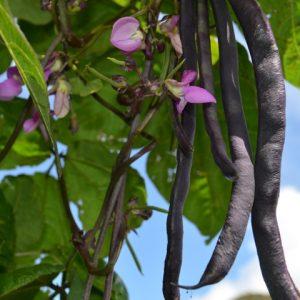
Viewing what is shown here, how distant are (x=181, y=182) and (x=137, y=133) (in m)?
0.27

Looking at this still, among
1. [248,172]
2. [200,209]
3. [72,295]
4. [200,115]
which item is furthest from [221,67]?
[200,209]

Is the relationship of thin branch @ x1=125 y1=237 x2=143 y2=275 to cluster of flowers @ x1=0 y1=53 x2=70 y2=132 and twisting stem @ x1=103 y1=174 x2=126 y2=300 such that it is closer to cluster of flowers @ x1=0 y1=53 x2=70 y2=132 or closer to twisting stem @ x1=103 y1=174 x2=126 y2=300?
twisting stem @ x1=103 y1=174 x2=126 y2=300

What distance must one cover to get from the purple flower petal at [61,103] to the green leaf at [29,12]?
0.46 meters

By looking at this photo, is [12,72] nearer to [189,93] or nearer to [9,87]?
[9,87]

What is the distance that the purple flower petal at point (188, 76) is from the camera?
3.32 ft

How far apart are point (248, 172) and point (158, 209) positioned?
0.30 m

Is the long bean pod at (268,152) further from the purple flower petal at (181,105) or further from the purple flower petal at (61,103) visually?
the purple flower petal at (61,103)

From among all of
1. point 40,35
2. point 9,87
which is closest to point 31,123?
point 9,87

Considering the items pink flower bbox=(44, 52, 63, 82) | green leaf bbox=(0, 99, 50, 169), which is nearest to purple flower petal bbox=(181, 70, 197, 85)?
pink flower bbox=(44, 52, 63, 82)

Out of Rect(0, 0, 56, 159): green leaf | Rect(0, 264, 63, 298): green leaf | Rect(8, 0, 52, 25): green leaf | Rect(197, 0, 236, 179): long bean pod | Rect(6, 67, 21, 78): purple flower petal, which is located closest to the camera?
Rect(0, 0, 56, 159): green leaf

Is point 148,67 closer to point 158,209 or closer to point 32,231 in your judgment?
point 158,209

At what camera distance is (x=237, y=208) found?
860mm

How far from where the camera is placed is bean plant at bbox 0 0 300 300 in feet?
2.89

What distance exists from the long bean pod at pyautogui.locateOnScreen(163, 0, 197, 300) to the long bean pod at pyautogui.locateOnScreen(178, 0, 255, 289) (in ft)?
0.12
